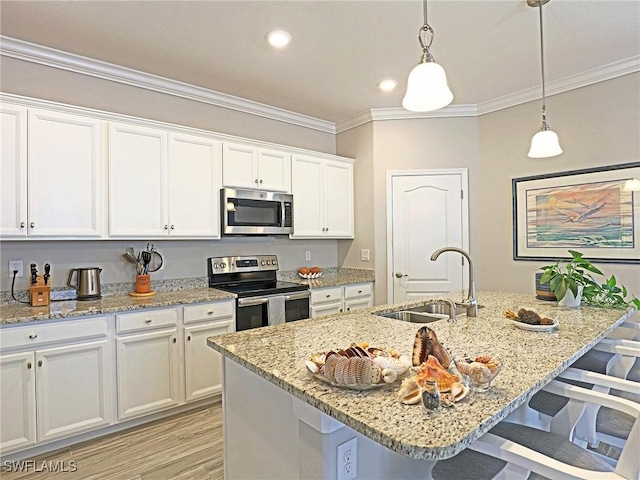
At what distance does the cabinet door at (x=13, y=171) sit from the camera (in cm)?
238

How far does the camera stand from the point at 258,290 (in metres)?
3.26

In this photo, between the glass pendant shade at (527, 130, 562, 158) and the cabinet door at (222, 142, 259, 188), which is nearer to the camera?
the glass pendant shade at (527, 130, 562, 158)

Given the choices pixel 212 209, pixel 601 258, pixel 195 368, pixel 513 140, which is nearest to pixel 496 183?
pixel 513 140

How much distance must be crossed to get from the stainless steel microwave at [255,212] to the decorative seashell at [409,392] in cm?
258

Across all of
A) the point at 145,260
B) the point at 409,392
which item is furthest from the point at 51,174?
the point at 409,392

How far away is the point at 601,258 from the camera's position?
10.5ft

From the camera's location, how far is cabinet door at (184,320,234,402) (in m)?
2.85

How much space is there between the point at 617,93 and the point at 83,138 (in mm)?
4107

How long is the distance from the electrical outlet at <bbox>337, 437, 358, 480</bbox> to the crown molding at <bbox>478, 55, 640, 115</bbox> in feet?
11.7

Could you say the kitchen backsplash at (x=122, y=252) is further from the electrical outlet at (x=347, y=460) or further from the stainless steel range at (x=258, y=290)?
the electrical outlet at (x=347, y=460)

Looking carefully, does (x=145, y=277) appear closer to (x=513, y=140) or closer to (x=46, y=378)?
(x=46, y=378)

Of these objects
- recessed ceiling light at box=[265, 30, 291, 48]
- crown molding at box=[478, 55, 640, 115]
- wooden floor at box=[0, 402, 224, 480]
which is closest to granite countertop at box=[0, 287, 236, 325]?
wooden floor at box=[0, 402, 224, 480]

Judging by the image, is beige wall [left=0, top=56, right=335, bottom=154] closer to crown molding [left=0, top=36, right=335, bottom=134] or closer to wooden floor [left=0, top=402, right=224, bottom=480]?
crown molding [left=0, top=36, right=335, bottom=134]

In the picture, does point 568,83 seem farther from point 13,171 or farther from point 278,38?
point 13,171
